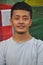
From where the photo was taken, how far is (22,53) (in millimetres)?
1208

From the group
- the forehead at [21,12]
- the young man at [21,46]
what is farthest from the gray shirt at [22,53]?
the forehead at [21,12]

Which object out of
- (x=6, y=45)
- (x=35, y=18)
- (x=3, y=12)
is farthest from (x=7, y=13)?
(x=6, y=45)

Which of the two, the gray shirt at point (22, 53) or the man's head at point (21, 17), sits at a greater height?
the man's head at point (21, 17)

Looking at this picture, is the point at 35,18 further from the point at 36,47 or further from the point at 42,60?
the point at 42,60

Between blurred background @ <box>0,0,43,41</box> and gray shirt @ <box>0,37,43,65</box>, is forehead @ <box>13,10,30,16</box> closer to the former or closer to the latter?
gray shirt @ <box>0,37,43,65</box>

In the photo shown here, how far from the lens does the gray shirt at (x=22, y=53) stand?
120 centimetres

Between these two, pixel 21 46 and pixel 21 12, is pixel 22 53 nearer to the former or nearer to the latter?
pixel 21 46

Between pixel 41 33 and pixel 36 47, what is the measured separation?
33cm

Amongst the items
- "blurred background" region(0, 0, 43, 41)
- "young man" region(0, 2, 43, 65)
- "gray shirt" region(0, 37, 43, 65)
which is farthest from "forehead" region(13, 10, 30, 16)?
"blurred background" region(0, 0, 43, 41)

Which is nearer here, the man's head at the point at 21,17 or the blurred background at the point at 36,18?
the man's head at the point at 21,17

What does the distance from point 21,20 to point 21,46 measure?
0.56ft

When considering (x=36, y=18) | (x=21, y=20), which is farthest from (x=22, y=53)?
(x=36, y=18)

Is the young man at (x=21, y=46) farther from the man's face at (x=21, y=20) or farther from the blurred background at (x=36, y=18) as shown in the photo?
the blurred background at (x=36, y=18)

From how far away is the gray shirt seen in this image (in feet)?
3.93
